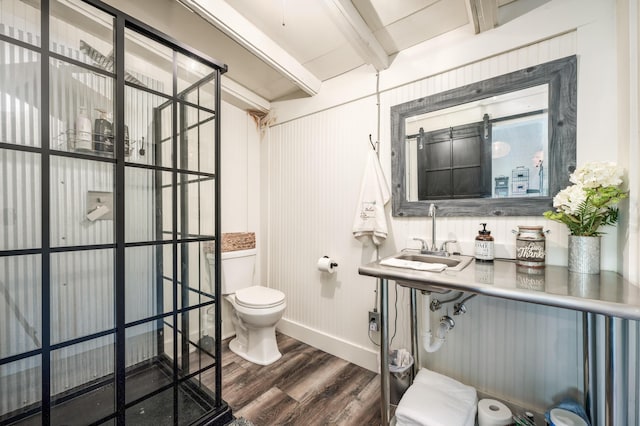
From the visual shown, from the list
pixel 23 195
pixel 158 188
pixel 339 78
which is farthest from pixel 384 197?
pixel 23 195

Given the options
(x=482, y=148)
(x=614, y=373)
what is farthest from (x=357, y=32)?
(x=614, y=373)

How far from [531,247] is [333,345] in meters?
1.53

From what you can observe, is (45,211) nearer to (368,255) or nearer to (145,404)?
(145,404)

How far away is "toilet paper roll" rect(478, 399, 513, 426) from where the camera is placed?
116 cm

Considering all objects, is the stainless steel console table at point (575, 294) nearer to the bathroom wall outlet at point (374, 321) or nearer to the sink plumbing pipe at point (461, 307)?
the sink plumbing pipe at point (461, 307)

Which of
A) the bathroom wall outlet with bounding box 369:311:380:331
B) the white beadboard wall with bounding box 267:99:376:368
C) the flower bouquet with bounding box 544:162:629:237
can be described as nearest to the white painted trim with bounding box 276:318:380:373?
the white beadboard wall with bounding box 267:99:376:368

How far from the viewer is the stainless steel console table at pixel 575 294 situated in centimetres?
76

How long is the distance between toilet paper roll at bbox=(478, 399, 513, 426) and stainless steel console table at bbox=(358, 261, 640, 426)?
33 centimetres

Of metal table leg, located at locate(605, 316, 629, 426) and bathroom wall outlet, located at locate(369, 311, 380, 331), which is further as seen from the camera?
bathroom wall outlet, located at locate(369, 311, 380, 331)

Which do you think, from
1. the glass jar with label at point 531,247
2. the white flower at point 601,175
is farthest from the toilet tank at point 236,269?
the white flower at point 601,175

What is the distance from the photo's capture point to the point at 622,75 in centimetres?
107

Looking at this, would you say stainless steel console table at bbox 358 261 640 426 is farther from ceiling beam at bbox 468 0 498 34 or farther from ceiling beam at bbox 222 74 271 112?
ceiling beam at bbox 222 74 271 112

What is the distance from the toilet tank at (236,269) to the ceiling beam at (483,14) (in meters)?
2.15

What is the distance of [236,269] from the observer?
2.06 metres
